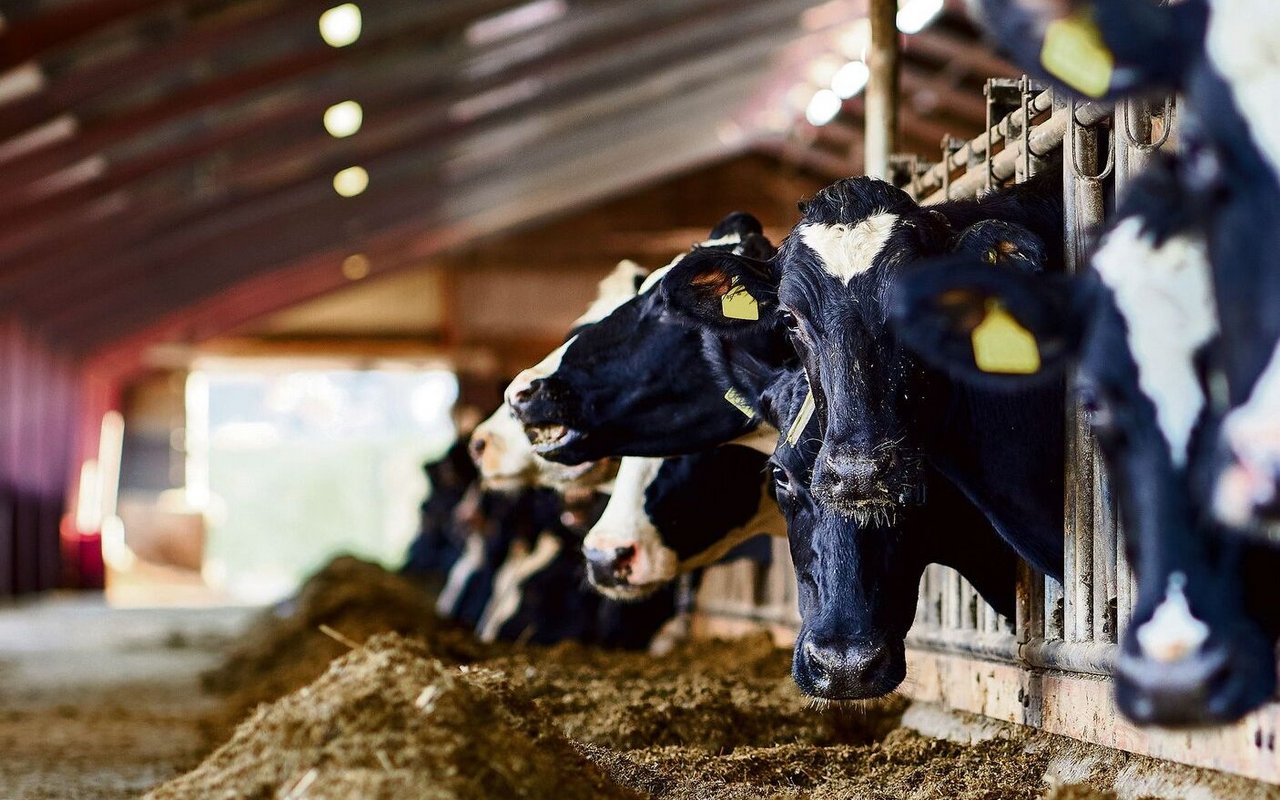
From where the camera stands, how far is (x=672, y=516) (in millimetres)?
6094

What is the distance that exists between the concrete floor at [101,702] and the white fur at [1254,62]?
11.9ft

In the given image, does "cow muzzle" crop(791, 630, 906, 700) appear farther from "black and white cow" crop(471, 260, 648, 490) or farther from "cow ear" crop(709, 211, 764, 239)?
"black and white cow" crop(471, 260, 648, 490)

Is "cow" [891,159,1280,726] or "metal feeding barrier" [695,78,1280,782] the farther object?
"metal feeding barrier" [695,78,1280,782]

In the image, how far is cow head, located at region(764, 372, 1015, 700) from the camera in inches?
152

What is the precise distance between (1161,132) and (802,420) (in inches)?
42.5

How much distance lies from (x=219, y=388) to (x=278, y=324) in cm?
291

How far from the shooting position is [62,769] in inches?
223

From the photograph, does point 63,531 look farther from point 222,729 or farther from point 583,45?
point 222,729

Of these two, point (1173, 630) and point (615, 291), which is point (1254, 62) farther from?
point (615, 291)

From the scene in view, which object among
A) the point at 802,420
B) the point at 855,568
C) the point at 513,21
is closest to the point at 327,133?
the point at 513,21

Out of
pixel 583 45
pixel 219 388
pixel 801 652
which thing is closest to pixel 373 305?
→ pixel 219 388

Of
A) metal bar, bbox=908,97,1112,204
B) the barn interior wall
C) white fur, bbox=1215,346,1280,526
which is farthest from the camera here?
the barn interior wall

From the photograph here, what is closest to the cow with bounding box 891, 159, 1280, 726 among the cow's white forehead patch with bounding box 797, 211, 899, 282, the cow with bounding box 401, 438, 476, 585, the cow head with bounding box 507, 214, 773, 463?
the cow's white forehead patch with bounding box 797, 211, 899, 282

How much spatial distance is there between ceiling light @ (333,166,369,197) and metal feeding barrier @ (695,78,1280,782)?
1172 centimetres
